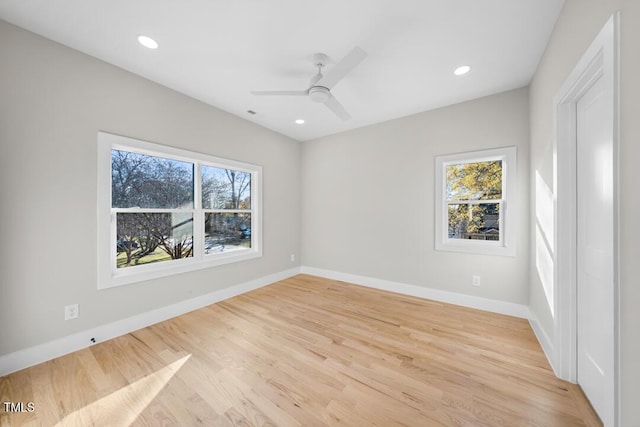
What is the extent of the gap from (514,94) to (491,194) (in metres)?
1.19

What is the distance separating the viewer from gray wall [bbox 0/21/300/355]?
1792 mm

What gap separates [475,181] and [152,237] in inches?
162

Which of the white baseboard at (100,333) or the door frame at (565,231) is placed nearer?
the door frame at (565,231)

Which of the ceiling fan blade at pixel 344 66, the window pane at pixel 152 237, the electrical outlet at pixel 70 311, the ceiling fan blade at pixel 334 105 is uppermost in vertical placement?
the ceiling fan blade at pixel 344 66

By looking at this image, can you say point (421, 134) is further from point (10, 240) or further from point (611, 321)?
point (10, 240)

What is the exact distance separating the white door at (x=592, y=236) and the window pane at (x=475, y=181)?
4.46 ft

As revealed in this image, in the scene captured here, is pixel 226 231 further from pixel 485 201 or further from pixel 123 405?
pixel 485 201

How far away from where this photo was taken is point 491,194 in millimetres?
Answer: 2941

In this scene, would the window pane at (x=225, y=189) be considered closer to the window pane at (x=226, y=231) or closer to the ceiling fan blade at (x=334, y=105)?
the window pane at (x=226, y=231)

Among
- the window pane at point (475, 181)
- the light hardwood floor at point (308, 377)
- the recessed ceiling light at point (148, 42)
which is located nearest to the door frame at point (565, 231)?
the light hardwood floor at point (308, 377)

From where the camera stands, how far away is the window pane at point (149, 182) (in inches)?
95.3

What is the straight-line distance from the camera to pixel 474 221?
3.06 m

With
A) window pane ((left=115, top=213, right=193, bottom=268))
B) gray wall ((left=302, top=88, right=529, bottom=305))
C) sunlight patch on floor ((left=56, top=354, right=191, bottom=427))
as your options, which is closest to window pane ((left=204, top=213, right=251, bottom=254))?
window pane ((left=115, top=213, right=193, bottom=268))
